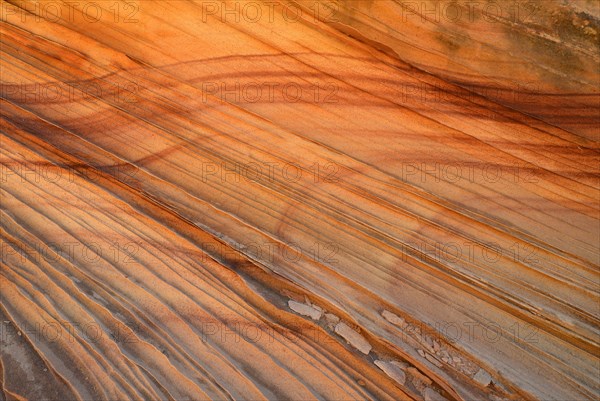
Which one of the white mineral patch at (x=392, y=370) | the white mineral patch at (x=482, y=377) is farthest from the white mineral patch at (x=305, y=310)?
the white mineral patch at (x=482, y=377)

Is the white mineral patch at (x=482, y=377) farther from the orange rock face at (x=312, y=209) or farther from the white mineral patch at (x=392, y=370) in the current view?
the white mineral patch at (x=392, y=370)

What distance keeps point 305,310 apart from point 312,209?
1.33 ft

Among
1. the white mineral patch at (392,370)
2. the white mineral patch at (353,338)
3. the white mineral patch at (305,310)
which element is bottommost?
the white mineral patch at (392,370)

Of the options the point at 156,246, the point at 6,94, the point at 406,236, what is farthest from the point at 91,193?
the point at 406,236

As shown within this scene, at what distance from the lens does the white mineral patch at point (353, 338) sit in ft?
6.53

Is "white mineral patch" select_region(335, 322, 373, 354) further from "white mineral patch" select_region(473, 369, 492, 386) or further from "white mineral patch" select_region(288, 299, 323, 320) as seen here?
"white mineral patch" select_region(473, 369, 492, 386)

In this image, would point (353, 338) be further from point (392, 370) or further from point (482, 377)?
point (482, 377)

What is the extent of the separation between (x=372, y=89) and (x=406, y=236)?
23.9 inches

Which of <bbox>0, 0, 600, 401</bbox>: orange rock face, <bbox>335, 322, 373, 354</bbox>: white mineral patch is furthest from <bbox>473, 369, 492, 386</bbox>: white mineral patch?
<bbox>335, 322, 373, 354</bbox>: white mineral patch

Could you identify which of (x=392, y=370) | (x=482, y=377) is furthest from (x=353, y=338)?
(x=482, y=377)

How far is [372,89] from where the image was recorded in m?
2.29

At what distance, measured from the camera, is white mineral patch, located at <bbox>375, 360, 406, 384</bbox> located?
1.92 m

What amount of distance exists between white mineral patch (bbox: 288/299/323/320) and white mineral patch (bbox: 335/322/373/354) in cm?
8

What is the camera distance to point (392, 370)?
194 cm
